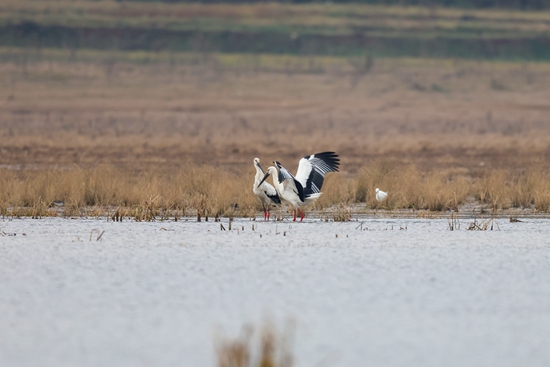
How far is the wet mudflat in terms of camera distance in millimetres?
7086

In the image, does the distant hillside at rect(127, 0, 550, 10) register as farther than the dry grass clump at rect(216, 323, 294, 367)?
Yes

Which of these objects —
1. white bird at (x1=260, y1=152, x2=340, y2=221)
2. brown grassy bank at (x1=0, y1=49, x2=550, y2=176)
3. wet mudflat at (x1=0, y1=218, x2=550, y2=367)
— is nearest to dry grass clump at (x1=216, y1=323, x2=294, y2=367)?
wet mudflat at (x1=0, y1=218, x2=550, y2=367)

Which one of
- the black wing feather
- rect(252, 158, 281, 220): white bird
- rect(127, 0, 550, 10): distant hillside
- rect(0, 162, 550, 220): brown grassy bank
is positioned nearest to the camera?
the black wing feather

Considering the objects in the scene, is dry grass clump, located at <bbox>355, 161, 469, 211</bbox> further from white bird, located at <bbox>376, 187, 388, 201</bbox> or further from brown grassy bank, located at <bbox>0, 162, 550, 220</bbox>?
white bird, located at <bbox>376, 187, 388, 201</bbox>

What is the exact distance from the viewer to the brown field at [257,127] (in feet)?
56.0

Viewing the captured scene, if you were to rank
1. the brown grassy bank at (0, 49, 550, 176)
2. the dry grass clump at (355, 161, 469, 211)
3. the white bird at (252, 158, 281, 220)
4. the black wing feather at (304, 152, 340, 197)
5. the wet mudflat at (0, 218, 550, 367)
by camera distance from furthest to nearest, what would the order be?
the brown grassy bank at (0, 49, 550, 176) < the dry grass clump at (355, 161, 469, 211) < the white bird at (252, 158, 281, 220) < the black wing feather at (304, 152, 340, 197) < the wet mudflat at (0, 218, 550, 367)

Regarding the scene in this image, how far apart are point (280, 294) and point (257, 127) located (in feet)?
121

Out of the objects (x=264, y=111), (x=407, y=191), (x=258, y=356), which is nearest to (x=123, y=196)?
(x=407, y=191)

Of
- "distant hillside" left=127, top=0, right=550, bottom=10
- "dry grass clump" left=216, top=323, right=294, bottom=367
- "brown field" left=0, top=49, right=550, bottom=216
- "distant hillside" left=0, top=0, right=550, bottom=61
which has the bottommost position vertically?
"dry grass clump" left=216, top=323, right=294, bottom=367

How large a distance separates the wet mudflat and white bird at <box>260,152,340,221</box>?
88cm

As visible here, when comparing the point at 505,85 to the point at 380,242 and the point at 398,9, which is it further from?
the point at 380,242

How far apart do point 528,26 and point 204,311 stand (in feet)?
225

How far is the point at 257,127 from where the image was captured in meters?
45.5

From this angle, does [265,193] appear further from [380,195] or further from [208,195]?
[208,195]
